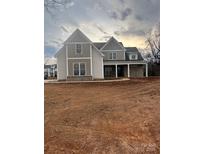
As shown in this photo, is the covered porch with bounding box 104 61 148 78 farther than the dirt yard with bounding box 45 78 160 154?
Yes

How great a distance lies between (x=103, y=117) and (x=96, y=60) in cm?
52

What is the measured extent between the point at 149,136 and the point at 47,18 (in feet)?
4.51

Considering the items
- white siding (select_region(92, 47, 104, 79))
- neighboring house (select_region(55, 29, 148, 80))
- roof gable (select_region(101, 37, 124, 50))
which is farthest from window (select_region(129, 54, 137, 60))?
white siding (select_region(92, 47, 104, 79))

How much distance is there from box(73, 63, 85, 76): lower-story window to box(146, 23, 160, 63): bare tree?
0.63 meters

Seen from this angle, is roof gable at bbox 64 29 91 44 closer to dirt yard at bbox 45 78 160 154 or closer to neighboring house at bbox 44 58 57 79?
neighboring house at bbox 44 58 57 79

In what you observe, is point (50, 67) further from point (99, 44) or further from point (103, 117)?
point (103, 117)

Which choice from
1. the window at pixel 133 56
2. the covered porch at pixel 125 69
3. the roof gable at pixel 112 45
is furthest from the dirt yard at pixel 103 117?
the roof gable at pixel 112 45

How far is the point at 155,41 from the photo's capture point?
2729mm

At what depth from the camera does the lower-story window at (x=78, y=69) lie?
2732 mm

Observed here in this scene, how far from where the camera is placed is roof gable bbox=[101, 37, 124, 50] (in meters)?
2.72

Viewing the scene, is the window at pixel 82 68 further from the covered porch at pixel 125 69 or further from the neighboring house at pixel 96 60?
Answer: the covered porch at pixel 125 69

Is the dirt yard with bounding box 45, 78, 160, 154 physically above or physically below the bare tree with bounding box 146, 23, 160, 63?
below
